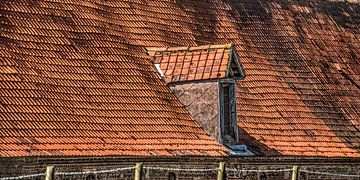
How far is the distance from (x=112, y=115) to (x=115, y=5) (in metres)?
4.38

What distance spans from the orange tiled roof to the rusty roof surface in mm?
360

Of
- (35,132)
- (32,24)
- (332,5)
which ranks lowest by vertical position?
(35,132)

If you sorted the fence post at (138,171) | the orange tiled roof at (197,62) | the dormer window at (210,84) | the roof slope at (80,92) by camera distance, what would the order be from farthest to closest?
the orange tiled roof at (197,62), the dormer window at (210,84), the roof slope at (80,92), the fence post at (138,171)

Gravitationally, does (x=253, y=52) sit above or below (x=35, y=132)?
above

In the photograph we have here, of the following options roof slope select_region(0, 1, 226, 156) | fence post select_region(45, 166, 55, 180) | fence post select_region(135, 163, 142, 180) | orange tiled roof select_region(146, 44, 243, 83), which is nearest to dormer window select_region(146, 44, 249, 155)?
orange tiled roof select_region(146, 44, 243, 83)

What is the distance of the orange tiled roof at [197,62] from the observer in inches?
1125

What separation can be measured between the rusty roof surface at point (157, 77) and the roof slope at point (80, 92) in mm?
30

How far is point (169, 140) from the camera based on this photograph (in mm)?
26797

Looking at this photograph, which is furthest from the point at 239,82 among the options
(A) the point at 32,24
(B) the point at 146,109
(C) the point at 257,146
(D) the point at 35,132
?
(D) the point at 35,132

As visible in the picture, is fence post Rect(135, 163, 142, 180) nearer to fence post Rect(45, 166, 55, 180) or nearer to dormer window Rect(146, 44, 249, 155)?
fence post Rect(45, 166, 55, 180)

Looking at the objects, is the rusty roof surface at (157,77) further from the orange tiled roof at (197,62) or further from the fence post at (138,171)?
the fence post at (138,171)

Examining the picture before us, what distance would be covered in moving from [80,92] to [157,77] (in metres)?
2.95

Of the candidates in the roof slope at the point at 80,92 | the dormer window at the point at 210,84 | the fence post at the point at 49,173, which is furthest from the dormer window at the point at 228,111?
the fence post at the point at 49,173

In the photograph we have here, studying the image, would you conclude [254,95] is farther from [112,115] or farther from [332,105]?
[112,115]
